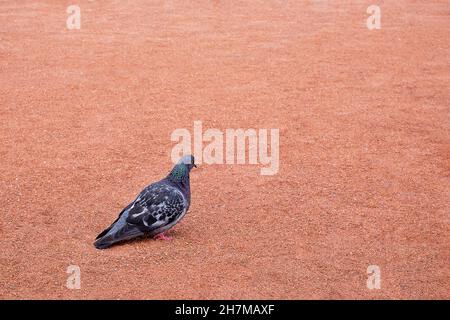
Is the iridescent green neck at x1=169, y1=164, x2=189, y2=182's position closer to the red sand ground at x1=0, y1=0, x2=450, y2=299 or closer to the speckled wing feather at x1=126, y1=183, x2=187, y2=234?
the speckled wing feather at x1=126, y1=183, x2=187, y2=234

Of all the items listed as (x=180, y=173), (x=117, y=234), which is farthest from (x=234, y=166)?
(x=117, y=234)

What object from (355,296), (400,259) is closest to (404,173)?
(400,259)

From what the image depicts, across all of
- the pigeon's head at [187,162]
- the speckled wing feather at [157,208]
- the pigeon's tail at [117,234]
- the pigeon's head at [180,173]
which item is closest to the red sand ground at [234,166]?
the pigeon's tail at [117,234]

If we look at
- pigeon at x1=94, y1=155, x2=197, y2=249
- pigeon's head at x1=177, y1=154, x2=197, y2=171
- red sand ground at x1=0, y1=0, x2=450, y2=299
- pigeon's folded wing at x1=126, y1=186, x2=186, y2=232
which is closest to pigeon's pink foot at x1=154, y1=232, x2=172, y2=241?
pigeon at x1=94, y1=155, x2=197, y2=249

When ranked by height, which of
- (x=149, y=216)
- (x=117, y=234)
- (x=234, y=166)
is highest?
(x=234, y=166)

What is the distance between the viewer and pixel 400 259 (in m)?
6.65

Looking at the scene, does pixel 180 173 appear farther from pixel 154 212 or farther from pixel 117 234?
pixel 117 234

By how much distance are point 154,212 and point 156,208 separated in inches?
2.2

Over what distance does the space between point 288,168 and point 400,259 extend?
262 cm

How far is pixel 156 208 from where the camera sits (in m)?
6.71

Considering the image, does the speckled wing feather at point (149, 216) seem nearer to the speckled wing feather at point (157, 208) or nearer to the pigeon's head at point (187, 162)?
the speckled wing feather at point (157, 208)

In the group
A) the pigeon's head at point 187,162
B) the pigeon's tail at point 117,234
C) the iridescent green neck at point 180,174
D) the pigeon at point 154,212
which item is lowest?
the pigeon's tail at point 117,234

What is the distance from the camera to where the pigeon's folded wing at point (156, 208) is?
21.7ft

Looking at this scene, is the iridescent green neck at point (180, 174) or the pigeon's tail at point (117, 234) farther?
the iridescent green neck at point (180, 174)
